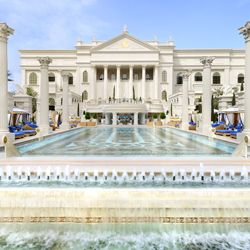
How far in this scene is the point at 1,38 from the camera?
1352cm

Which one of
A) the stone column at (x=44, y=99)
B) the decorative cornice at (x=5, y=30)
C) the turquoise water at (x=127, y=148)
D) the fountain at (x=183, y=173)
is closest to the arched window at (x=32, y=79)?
the stone column at (x=44, y=99)

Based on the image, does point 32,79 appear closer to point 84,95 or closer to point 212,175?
point 84,95

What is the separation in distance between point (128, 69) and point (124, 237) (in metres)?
68.5

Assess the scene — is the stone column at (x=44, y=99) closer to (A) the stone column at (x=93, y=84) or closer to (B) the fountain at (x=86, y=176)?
(B) the fountain at (x=86, y=176)

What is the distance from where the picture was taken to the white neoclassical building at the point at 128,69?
67312mm

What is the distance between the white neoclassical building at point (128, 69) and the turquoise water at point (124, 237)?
5449 centimetres

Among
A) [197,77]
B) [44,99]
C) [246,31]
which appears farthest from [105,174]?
[197,77]

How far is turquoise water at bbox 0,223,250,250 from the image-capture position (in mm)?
5551

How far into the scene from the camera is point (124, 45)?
67.7m

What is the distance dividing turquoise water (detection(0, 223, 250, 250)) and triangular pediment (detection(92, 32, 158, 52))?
64.4m

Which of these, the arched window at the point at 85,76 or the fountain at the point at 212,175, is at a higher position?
the arched window at the point at 85,76

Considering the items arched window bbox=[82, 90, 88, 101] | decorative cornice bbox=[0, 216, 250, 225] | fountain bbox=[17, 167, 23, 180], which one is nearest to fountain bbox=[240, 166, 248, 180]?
decorative cornice bbox=[0, 216, 250, 225]

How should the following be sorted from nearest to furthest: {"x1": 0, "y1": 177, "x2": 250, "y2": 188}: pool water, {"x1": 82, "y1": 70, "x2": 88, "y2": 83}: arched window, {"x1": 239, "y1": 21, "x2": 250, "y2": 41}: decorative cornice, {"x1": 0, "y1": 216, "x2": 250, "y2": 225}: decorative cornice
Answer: {"x1": 0, "y1": 216, "x2": 250, "y2": 225}: decorative cornice
{"x1": 0, "y1": 177, "x2": 250, "y2": 188}: pool water
{"x1": 239, "y1": 21, "x2": 250, "y2": 41}: decorative cornice
{"x1": 82, "y1": 70, "x2": 88, "y2": 83}: arched window

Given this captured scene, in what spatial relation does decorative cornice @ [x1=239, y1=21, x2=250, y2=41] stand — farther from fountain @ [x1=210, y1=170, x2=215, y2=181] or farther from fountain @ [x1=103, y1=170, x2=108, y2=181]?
fountain @ [x1=103, y1=170, x2=108, y2=181]
